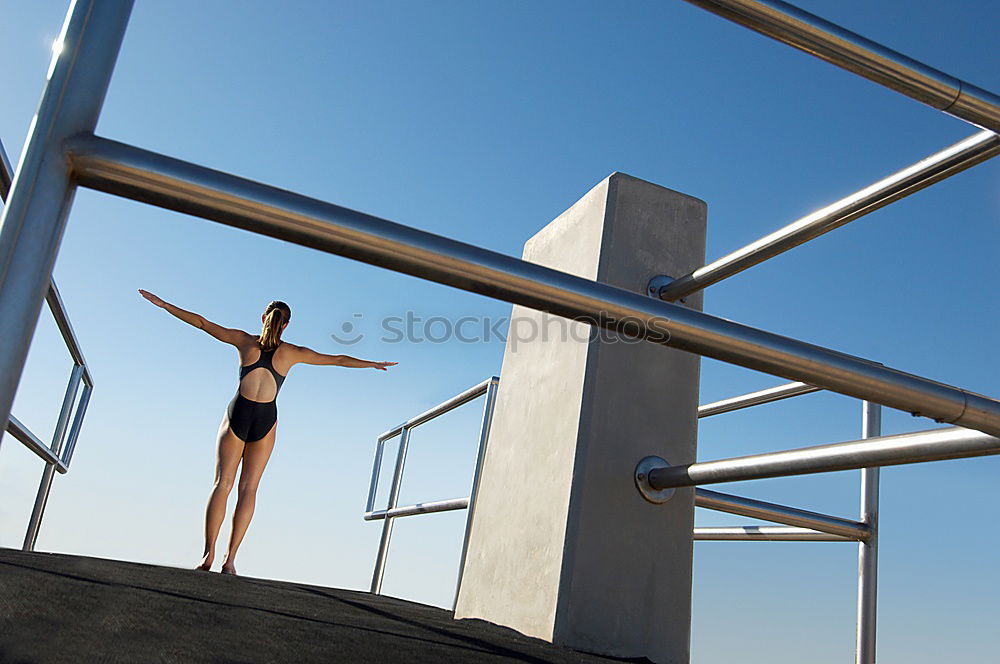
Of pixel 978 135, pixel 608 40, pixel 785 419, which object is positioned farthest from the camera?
pixel 608 40

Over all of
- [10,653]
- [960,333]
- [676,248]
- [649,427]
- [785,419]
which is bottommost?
[10,653]

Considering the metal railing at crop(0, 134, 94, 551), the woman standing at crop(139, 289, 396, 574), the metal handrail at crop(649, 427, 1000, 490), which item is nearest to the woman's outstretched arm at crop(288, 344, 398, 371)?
the woman standing at crop(139, 289, 396, 574)

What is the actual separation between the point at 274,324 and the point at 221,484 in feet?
2.69

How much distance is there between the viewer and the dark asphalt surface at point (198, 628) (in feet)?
1.90

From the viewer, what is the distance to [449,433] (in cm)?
246

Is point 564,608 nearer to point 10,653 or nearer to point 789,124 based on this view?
point 10,653

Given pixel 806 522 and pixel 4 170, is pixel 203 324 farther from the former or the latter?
pixel 806 522

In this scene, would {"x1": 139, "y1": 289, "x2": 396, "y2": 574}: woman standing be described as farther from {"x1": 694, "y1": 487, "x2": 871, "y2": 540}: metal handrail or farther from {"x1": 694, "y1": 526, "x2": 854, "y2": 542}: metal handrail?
{"x1": 694, "y1": 487, "x2": 871, "y2": 540}: metal handrail

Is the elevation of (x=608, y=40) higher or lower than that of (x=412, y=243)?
higher

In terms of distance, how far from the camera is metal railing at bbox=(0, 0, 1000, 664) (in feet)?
0.96

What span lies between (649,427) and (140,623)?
2.46 feet

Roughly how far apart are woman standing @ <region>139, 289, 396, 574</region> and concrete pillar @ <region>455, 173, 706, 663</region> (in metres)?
2.12

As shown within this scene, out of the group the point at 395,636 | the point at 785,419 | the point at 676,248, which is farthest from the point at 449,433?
the point at 395,636

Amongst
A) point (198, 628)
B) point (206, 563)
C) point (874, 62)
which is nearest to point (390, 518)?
point (206, 563)
